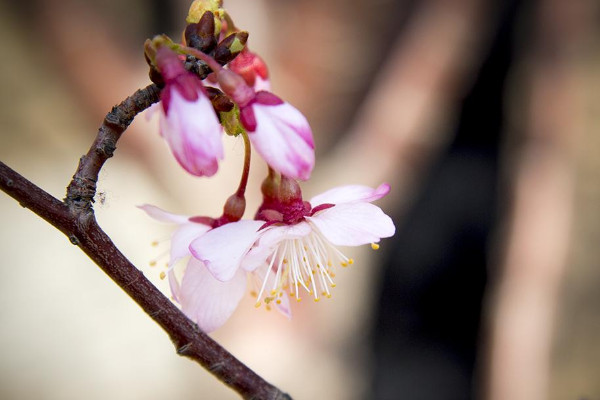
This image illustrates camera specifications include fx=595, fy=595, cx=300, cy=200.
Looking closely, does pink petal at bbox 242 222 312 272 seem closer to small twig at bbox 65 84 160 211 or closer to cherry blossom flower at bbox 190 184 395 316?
cherry blossom flower at bbox 190 184 395 316

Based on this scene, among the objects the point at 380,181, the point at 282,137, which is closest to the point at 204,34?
the point at 282,137

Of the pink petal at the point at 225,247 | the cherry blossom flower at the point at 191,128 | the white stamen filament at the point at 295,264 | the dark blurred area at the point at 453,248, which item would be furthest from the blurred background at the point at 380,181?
the cherry blossom flower at the point at 191,128

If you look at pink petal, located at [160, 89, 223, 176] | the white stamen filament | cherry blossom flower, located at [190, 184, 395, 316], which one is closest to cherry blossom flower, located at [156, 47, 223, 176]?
pink petal, located at [160, 89, 223, 176]

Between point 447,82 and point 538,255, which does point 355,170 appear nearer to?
point 447,82

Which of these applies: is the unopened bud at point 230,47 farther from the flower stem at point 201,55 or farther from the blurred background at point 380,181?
the blurred background at point 380,181

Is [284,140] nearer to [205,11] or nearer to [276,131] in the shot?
[276,131]

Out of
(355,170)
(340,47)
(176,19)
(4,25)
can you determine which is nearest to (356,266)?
(355,170)

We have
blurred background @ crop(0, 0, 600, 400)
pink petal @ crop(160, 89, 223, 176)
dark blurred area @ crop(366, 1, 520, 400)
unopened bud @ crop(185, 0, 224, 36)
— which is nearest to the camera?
pink petal @ crop(160, 89, 223, 176)
